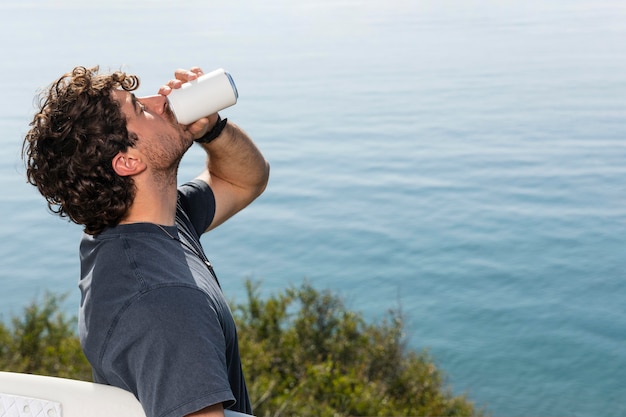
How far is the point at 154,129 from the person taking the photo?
5.48ft

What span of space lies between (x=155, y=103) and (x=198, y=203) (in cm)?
45

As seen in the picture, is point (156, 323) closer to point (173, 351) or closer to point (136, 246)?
point (173, 351)

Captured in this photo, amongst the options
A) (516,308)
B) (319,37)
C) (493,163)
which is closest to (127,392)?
(516,308)

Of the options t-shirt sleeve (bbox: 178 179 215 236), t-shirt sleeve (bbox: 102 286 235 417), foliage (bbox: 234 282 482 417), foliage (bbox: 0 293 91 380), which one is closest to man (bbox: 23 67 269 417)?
t-shirt sleeve (bbox: 102 286 235 417)

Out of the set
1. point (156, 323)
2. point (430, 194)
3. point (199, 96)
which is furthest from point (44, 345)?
point (430, 194)

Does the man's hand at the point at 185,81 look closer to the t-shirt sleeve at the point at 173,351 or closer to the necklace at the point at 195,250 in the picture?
the necklace at the point at 195,250

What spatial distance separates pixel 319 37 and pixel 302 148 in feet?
48.1

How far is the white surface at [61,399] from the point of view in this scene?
148cm

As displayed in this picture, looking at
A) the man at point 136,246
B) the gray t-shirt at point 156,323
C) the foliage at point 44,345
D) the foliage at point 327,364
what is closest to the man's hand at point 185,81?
the man at point 136,246

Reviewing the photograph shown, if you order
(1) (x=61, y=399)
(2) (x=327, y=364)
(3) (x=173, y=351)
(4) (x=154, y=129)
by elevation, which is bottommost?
(1) (x=61, y=399)

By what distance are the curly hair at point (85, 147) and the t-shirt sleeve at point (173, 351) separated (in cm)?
30

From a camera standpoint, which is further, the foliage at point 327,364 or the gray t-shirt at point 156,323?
the foliage at point 327,364

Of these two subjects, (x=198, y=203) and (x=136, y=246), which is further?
(x=198, y=203)

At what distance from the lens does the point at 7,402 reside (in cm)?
162
